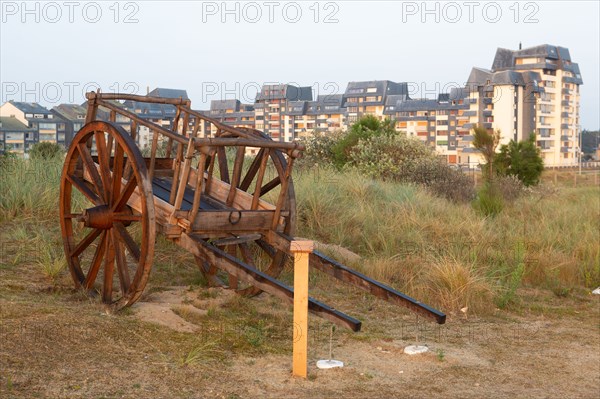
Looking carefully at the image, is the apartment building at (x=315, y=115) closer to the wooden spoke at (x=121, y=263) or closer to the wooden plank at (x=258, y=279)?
the wooden spoke at (x=121, y=263)

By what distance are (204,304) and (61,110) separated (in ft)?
349

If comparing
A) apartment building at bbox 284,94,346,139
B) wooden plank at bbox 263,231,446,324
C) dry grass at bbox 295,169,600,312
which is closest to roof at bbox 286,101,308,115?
apartment building at bbox 284,94,346,139

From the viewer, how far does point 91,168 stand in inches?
276

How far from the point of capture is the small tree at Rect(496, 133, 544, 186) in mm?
34875

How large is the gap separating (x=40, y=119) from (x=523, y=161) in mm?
76733

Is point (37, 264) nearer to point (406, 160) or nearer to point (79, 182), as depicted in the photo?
point (79, 182)

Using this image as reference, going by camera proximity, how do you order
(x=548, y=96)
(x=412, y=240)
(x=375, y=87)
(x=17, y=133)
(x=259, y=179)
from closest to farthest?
(x=259, y=179)
(x=412, y=240)
(x=548, y=96)
(x=17, y=133)
(x=375, y=87)

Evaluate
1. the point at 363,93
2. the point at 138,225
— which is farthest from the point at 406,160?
the point at 363,93

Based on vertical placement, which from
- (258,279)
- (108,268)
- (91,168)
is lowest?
(108,268)

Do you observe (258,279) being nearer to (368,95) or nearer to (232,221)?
(232,221)

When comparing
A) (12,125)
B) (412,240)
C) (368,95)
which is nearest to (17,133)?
(12,125)

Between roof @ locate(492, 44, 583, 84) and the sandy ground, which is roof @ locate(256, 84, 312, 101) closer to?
roof @ locate(492, 44, 583, 84)

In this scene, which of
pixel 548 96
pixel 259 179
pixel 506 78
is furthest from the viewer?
pixel 548 96

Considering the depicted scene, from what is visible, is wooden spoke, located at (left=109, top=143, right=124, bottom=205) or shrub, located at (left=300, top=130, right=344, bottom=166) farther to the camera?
shrub, located at (left=300, top=130, right=344, bottom=166)
